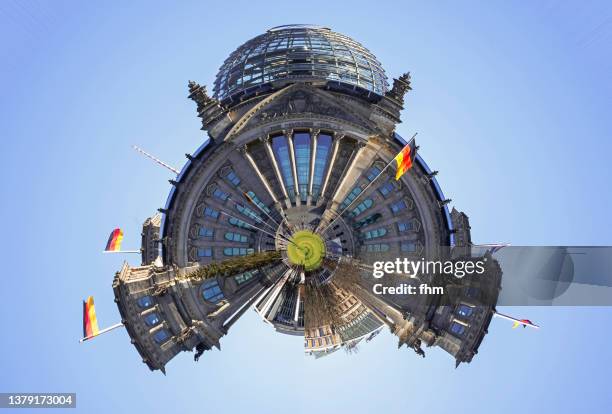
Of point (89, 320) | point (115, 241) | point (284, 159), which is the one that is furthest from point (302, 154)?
point (89, 320)

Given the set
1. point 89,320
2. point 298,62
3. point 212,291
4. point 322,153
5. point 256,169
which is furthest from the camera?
point 298,62

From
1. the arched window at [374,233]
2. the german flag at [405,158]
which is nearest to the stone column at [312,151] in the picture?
the arched window at [374,233]

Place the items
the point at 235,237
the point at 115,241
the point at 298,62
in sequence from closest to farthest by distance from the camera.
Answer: the point at 235,237, the point at 298,62, the point at 115,241

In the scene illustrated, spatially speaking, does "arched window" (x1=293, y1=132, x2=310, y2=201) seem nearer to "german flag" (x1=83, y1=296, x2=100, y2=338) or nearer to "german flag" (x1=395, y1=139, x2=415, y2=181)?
"german flag" (x1=395, y1=139, x2=415, y2=181)

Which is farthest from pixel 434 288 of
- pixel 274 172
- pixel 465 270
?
pixel 274 172

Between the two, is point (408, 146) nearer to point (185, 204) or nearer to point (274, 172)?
point (274, 172)

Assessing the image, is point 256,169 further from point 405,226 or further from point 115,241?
point 115,241
